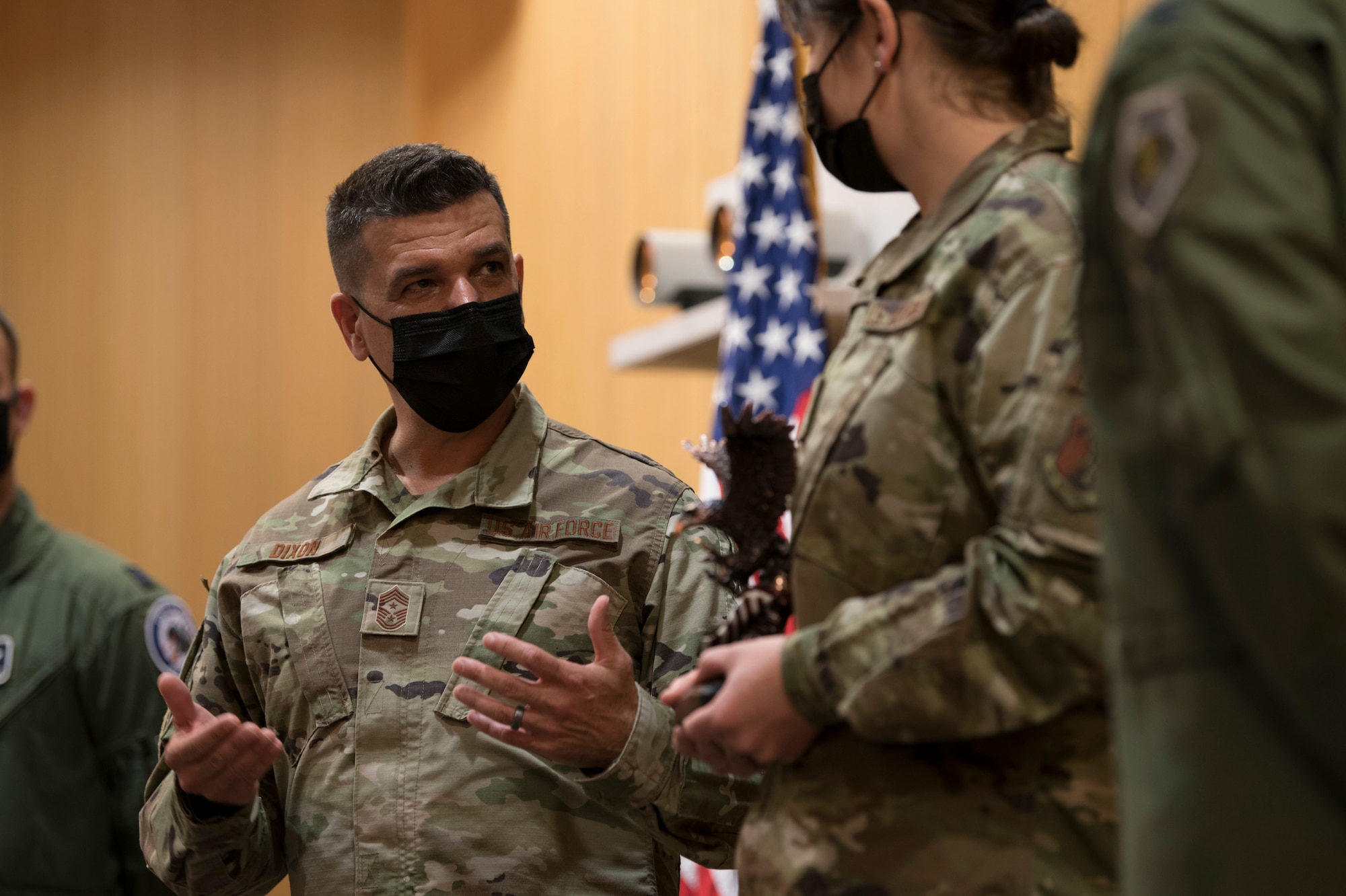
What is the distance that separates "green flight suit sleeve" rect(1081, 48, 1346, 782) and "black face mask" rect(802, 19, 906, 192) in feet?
2.38

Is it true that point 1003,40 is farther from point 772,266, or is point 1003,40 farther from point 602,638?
point 772,266

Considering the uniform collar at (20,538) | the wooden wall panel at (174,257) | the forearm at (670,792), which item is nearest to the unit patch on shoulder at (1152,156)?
the forearm at (670,792)

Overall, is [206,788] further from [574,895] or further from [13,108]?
[13,108]

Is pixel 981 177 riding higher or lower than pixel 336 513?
higher

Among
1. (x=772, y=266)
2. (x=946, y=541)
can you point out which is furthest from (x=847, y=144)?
(x=772, y=266)

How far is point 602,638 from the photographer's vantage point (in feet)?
5.97

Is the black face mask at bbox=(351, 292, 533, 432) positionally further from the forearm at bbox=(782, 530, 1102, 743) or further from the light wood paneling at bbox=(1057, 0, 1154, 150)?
the light wood paneling at bbox=(1057, 0, 1154, 150)

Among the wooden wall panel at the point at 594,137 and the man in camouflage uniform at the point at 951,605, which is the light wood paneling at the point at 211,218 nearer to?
the wooden wall panel at the point at 594,137

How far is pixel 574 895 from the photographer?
6.57 feet

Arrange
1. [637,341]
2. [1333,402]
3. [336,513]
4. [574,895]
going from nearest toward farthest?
1. [1333,402]
2. [574,895]
3. [336,513]
4. [637,341]

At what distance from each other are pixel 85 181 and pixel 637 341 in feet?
12.4

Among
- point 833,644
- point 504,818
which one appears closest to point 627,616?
point 504,818

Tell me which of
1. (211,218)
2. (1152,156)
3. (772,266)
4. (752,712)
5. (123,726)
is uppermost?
(1152,156)

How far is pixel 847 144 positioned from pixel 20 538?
2762 mm
